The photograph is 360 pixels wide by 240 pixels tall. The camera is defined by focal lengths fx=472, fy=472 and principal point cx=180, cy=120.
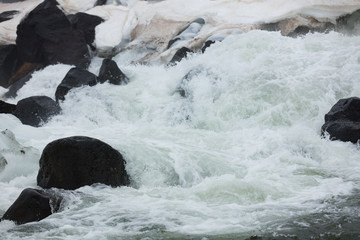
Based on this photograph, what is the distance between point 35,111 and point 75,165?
4909mm

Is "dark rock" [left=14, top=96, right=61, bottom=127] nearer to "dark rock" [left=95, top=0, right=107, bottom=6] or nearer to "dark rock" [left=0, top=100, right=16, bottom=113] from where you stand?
"dark rock" [left=0, top=100, right=16, bottom=113]

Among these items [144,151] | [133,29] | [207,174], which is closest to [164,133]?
[144,151]

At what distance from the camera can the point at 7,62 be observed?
55.4ft

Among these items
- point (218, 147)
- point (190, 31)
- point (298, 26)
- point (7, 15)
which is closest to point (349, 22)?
point (298, 26)

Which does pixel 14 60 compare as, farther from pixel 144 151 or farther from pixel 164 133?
pixel 144 151

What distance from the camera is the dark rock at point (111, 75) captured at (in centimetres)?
1220

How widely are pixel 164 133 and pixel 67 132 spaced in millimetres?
1963

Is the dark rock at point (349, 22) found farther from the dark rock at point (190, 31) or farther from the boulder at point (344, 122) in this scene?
the boulder at point (344, 122)

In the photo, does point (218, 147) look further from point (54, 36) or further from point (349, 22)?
point (54, 36)

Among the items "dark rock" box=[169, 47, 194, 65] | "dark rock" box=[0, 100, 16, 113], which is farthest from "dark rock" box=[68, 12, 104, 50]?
"dark rock" box=[0, 100, 16, 113]

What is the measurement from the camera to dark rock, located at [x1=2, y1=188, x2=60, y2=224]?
5.09m

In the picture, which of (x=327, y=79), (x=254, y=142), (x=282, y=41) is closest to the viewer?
(x=254, y=142)

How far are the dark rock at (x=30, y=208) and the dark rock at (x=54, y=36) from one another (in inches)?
420

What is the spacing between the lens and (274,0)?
14.8 metres
